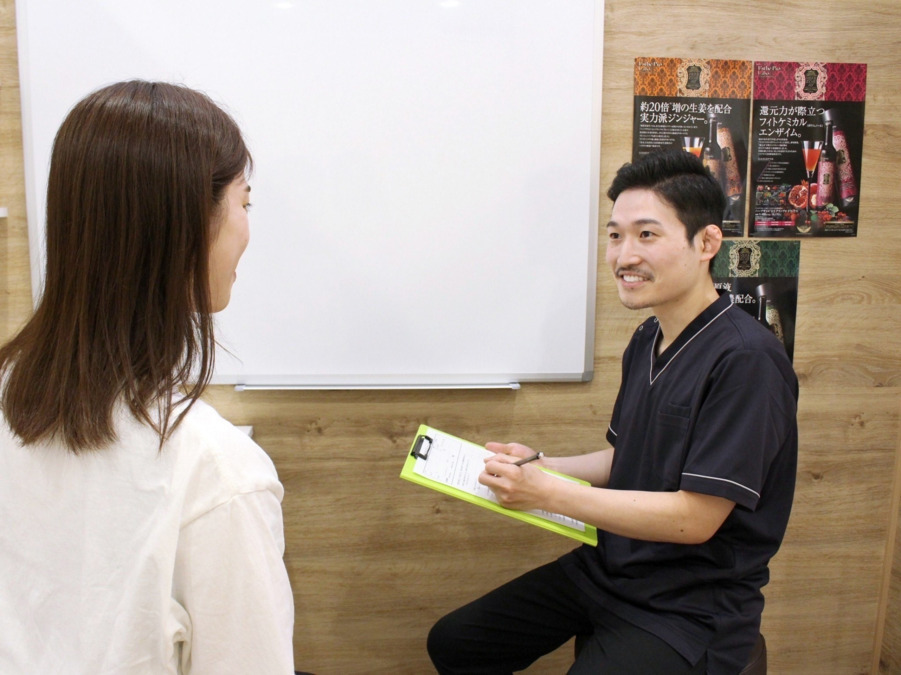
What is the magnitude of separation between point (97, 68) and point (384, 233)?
0.78 metres

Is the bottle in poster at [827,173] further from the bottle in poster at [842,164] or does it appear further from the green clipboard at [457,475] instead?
the green clipboard at [457,475]

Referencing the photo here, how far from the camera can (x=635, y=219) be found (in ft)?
4.32

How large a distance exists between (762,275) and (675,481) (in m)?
0.80

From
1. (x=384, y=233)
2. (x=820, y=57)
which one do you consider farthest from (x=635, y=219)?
(x=820, y=57)

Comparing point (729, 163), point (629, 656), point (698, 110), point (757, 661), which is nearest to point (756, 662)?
point (757, 661)

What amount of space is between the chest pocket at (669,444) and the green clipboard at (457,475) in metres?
0.18

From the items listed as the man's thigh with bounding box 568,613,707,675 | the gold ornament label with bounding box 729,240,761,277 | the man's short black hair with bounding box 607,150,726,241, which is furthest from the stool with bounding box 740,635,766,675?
the gold ornament label with bounding box 729,240,761,277

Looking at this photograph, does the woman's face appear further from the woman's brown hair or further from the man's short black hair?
the man's short black hair

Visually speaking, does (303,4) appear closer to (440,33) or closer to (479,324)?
(440,33)

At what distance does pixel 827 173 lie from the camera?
1750 millimetres

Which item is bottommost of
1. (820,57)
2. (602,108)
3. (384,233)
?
(384,233)

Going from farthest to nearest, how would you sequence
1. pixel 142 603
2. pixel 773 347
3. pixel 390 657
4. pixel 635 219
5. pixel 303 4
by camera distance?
1. pixel 390 657
2. pixel 303 4
3. pixel 635 219
4. pixel 773 347
5. pixel 142 603

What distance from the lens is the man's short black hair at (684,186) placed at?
130 centimetres

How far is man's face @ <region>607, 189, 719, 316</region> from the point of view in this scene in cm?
129
